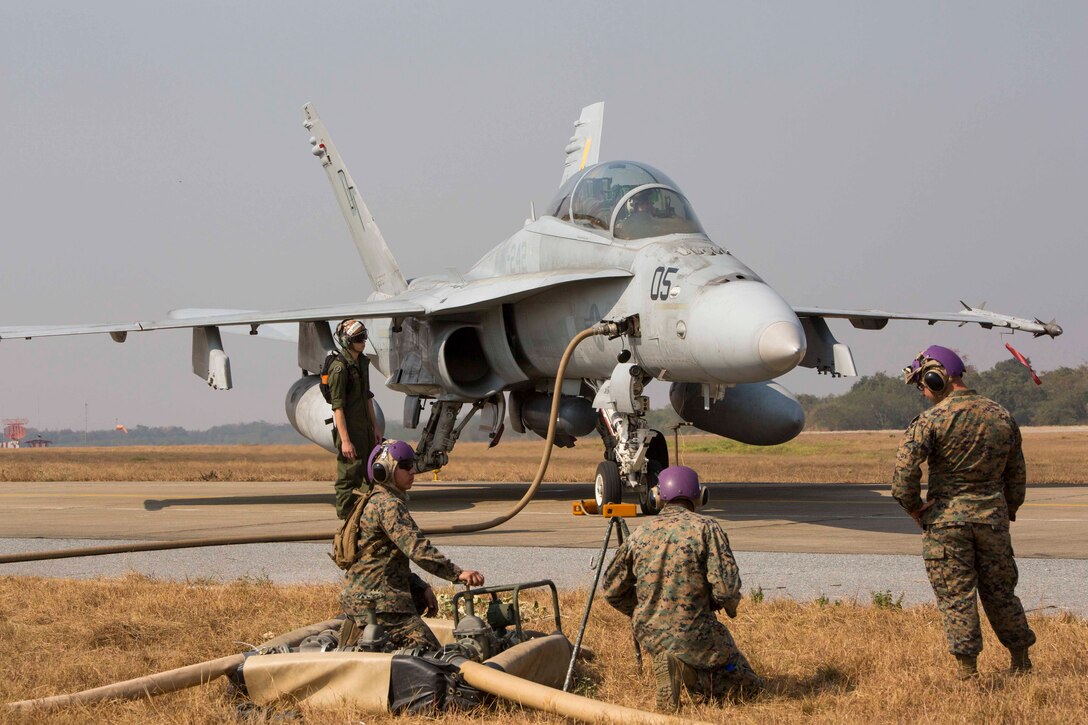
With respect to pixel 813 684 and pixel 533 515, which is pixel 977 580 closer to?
pixel 813 684

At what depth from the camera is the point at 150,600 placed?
8219 mm

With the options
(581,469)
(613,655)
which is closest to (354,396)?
(613,655)

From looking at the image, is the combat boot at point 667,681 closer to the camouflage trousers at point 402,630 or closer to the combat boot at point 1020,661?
the camouflage trousers at point 402,630

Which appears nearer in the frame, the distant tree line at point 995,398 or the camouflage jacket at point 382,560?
the camouflage jacket at point 382,560

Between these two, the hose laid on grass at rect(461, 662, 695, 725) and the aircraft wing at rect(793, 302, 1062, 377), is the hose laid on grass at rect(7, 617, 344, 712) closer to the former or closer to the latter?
the hose laid on grass at rect(461, 662, 695, 725)

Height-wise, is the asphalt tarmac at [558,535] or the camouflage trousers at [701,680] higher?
the camouflage trousers at [701,680]

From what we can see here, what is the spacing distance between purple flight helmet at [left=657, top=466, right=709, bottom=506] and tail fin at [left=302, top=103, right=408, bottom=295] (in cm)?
1663

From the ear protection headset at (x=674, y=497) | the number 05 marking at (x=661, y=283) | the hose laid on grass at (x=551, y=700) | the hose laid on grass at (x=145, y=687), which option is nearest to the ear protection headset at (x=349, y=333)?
the number 05 marking at (x=661, y=283)

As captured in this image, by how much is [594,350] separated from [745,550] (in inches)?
174

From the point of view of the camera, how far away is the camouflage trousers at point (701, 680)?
5.48m

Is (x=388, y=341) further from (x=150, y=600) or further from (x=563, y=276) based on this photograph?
(x=150, y=600)

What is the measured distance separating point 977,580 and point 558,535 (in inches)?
276

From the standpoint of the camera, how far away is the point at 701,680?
561 cm

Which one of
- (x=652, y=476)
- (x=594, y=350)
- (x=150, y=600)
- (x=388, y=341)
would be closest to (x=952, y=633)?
(x=150, y=600)
